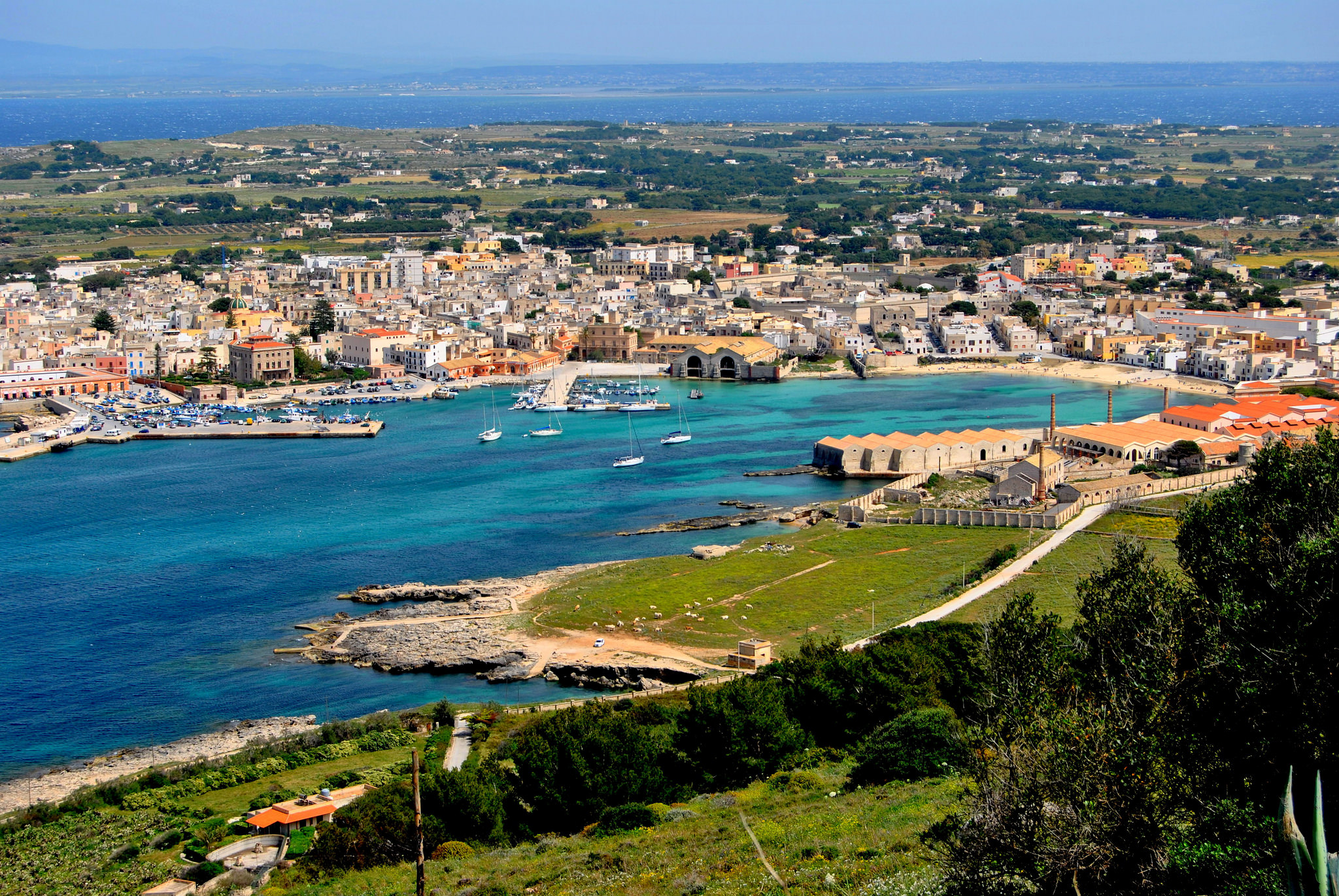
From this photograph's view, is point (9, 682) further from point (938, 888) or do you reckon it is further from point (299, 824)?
point (938, 888)

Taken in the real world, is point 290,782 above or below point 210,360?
below

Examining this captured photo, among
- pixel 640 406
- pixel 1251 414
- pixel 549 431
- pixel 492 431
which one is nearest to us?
pixel 1251 414

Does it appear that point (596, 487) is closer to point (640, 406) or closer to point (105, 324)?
point (640, 406)

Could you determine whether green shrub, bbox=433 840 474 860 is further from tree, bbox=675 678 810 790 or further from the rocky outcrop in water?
the rocky outcrop in water

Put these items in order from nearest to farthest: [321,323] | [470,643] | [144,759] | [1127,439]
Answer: [144,759]
[470,643]
[1127,439]
[321,323]

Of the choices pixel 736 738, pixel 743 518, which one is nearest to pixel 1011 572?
pixel 743 518

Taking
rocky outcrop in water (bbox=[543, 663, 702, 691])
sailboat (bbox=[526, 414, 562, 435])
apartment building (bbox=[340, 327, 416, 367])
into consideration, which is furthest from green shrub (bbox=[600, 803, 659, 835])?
apartment building (bbox=[340, 327, 416, 367])

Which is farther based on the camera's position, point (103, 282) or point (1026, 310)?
point (103, 282)

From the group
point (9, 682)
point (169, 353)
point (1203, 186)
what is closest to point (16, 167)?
point (169, 353)
